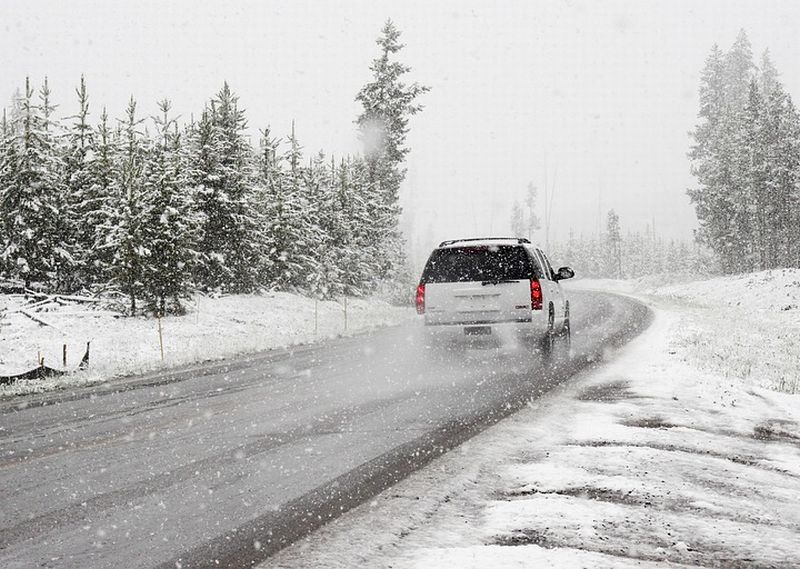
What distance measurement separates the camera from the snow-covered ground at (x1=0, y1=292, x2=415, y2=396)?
14.1m

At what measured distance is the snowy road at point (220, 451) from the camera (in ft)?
13.0

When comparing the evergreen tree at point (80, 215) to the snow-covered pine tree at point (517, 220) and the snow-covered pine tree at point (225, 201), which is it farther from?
the snow-covered pine tree at point (517, 220)

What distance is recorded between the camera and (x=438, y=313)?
11.8 m

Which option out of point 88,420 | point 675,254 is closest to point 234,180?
point 88,420

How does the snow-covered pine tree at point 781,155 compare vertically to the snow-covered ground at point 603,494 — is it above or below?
above

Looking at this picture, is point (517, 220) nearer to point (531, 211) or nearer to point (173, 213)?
point (531, 211)

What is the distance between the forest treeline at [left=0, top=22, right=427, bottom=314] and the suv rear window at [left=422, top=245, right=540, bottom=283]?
12.7m

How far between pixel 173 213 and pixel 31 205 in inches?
207

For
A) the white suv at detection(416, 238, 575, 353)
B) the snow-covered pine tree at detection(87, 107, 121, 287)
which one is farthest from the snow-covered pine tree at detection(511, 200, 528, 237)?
the white suv at detection(416, 238, 575, 353)

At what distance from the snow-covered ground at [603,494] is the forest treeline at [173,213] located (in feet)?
56.3

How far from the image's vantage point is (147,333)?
66.6 feet

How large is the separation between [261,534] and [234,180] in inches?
987

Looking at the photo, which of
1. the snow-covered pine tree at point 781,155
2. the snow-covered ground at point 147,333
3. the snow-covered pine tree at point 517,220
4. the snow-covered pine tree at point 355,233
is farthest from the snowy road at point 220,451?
the snow-covered pine tree at point 517,220

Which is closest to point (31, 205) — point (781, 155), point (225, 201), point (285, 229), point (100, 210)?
point (100, 210)
